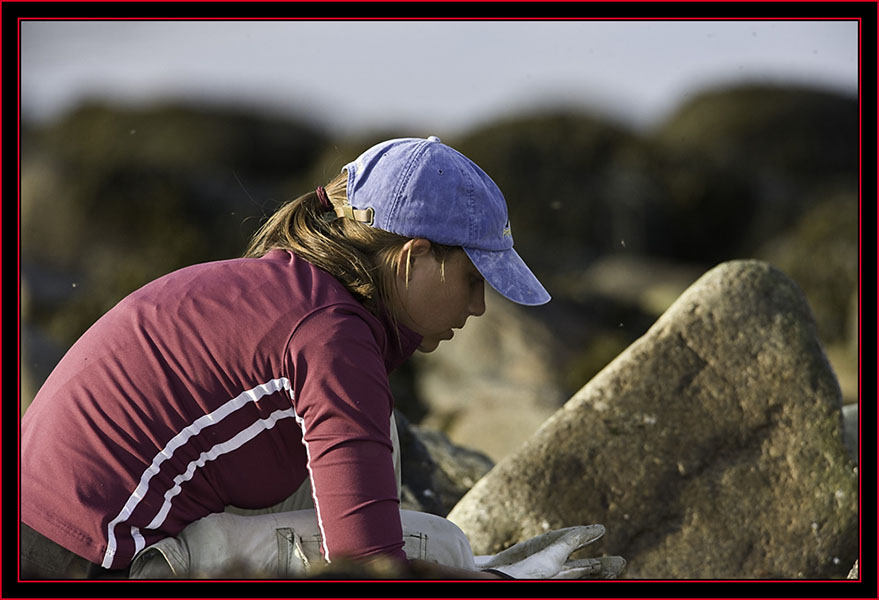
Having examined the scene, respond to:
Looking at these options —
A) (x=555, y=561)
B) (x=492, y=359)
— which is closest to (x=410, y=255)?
(x=555, y=561)

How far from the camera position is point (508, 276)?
2.53 metres

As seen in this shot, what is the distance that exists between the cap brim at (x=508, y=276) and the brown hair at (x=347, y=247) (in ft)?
0.26

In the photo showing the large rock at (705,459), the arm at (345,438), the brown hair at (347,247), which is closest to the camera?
the arm at (345,438)

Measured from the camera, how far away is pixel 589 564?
9.09 feet

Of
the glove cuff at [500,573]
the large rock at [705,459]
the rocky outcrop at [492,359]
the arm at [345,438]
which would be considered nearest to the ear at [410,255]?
the arm at [345,438]

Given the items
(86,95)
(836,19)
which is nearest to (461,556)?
(836,19)

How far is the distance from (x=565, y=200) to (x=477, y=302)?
58.9ft

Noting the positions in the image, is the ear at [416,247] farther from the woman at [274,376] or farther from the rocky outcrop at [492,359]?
the rocky outcrop at [492,359]

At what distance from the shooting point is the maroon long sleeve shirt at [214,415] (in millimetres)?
2223

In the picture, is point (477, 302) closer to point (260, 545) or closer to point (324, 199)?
point (324, 199)

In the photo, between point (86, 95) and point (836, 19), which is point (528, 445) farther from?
point (86, 95)

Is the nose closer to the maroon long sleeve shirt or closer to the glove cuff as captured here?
the maroon long sleeve shirt

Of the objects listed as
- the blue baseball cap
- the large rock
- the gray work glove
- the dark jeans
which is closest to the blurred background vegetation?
the large rock

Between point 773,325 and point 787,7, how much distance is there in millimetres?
1059
